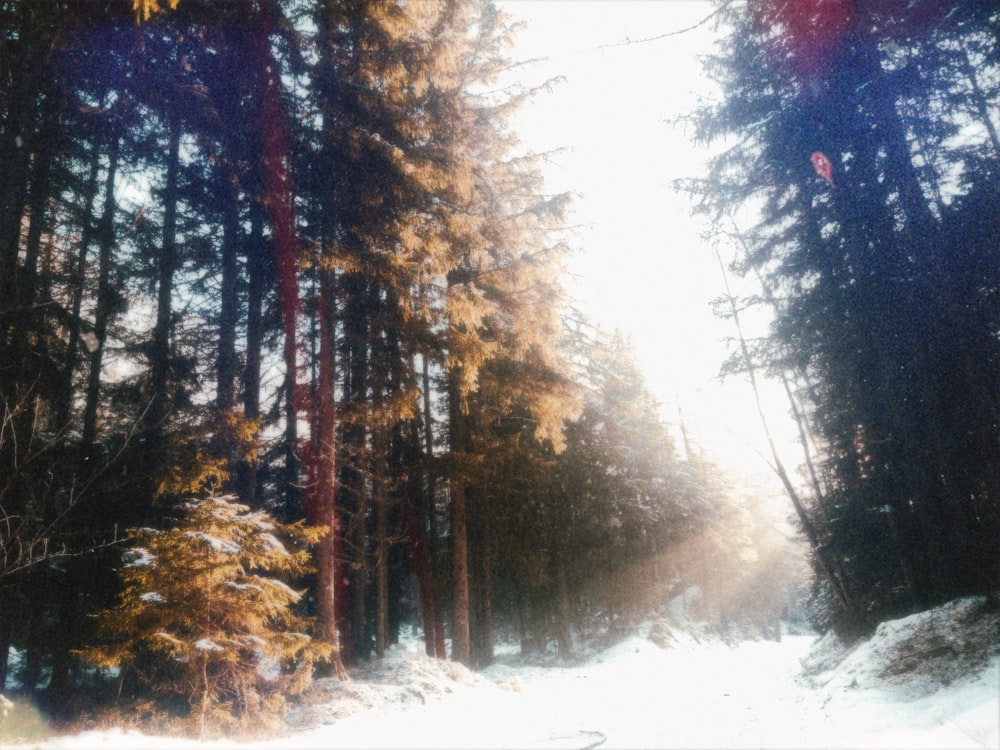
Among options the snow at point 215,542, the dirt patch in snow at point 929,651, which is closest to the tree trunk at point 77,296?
the snow at point 215,542

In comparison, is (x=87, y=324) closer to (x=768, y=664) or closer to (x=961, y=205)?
(x=961, y=205)

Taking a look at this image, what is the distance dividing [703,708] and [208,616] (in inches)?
321

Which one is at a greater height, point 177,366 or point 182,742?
point 177,366

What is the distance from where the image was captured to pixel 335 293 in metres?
9.98

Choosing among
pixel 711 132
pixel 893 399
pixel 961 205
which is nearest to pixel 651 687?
pixel 893 399

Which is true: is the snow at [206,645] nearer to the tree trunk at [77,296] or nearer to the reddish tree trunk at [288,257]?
the reddish tree trunk at [288,257]

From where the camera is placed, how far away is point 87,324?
10.9m

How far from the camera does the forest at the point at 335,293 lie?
25.9 ft

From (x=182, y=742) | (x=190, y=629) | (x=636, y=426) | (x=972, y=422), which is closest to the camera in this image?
(x=182, y=742)

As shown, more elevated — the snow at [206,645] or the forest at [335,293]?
the forest at [335,293]

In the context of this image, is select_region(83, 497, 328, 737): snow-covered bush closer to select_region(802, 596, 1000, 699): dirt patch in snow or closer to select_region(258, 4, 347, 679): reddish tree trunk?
select_region(258, 4, 347, 679): reddish tree trunk

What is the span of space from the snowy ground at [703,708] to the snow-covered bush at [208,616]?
0.78 metres

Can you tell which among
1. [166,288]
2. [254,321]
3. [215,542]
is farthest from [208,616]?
[166,288]

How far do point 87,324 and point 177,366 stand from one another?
2046mm
